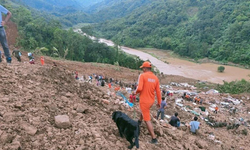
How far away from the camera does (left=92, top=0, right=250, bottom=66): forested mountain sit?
3962cm

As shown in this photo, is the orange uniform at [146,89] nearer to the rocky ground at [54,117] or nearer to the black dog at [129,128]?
the black dog at [129,128]

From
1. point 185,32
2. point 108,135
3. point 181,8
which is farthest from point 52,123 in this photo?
point 181,8

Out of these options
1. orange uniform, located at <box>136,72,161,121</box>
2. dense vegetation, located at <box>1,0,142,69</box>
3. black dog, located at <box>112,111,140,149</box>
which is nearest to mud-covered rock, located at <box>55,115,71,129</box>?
black dog, located at <box>112,111,140,149</box>

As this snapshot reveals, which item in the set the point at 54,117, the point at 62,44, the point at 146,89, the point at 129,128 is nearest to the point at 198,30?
the point at 62,44

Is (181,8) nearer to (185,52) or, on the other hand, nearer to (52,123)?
(185,52)

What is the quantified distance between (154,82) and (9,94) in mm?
2362

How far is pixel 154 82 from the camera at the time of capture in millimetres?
2805

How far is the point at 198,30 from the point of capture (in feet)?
167

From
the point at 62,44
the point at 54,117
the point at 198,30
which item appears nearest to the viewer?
the point at 54,117

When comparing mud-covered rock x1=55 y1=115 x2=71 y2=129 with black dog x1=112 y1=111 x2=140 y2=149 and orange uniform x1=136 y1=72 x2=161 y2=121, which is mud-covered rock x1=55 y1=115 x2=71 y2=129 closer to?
black dog x1=112 y1=111 x2=140 y2=149

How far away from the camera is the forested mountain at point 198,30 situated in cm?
3962

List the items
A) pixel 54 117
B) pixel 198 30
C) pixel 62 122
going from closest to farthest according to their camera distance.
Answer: pixel 62 122, pixel 54 117, pixel 198 30

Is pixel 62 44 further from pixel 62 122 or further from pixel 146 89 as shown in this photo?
pixel 146 89

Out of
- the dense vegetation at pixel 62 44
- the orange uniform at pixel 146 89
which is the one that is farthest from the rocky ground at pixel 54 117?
the dense vegetation at pixel 62 44
